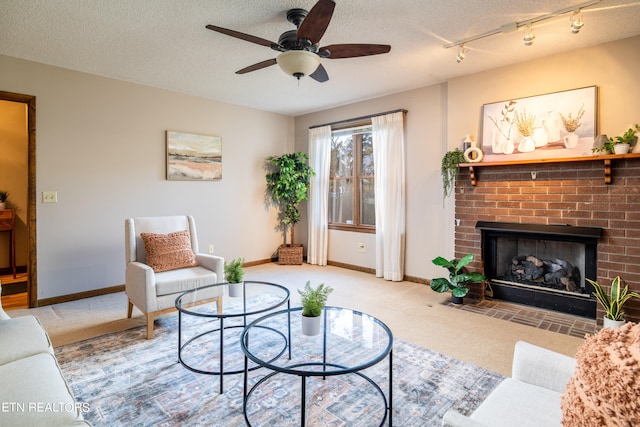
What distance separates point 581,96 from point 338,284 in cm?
325

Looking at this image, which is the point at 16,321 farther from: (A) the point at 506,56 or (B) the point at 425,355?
(A) the point at 506,56

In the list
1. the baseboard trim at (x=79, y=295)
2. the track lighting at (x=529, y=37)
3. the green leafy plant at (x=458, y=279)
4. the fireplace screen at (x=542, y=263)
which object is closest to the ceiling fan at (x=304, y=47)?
the track lighting at (x=529, y=37)

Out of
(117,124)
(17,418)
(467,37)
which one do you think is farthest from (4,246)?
(467,37)

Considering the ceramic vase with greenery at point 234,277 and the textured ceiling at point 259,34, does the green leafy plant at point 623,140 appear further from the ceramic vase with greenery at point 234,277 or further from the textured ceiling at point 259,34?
the ceramic vase with greenery at point 234,277

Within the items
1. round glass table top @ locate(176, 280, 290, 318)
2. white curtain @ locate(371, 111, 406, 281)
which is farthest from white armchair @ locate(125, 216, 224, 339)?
white curtain @ locate(371, 111, 406, 281)

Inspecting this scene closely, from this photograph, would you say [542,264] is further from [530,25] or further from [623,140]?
[530,25]

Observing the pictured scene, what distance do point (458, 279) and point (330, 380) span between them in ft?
6.87

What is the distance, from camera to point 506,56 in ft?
11.2

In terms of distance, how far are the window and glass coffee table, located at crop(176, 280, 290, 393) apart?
264 cm

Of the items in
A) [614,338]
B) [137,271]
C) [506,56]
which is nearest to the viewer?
[614,338]

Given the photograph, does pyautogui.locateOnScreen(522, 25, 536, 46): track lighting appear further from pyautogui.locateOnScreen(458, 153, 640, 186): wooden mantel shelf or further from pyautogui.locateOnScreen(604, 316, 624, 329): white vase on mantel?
pyautogui.locateOnScreen(604, 316, 624, 329): white vase on mantel

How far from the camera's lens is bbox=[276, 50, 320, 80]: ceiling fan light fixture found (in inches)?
91.1

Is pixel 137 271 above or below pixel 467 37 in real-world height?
below


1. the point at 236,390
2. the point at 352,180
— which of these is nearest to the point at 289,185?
the point at 352,180
